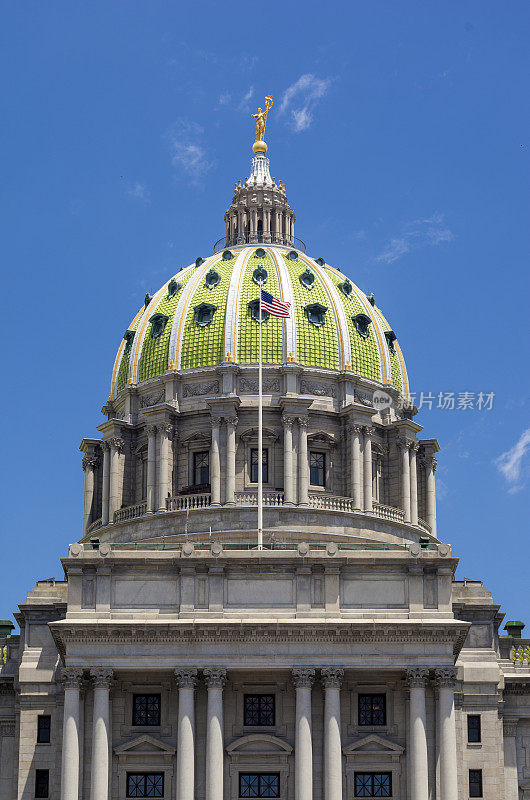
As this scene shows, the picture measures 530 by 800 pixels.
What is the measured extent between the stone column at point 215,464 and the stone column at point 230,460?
1.72 ft

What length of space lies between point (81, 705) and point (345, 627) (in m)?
13.0

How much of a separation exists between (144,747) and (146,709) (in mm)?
1912

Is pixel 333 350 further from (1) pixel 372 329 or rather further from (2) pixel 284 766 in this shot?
(2) pixel 284 766

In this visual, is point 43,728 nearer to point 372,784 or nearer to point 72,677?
point 72,677

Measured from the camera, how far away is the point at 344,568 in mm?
85750

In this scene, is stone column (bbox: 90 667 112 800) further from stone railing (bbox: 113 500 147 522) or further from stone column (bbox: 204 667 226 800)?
stone railing (bbox: 113 500 147 522)

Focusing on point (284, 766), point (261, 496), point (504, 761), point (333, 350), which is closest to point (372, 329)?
point (333, 350)

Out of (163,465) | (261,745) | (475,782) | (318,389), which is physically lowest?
(475,782)

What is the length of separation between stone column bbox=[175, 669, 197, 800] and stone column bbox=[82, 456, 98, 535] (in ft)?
109

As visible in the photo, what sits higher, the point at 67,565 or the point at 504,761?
the point at 67,565

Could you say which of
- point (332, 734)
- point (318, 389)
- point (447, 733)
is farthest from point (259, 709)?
point (318, 389)

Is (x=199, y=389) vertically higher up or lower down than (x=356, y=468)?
higher up

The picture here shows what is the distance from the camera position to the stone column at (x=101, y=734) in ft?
270

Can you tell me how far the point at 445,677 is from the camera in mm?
83812
